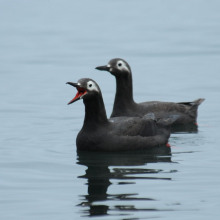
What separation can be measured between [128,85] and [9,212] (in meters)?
8.30

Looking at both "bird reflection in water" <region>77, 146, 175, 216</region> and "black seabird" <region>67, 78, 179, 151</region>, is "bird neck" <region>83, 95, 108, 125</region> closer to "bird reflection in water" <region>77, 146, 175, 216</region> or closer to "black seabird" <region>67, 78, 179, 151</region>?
"black seabird" <region>67, 78, 179, 151</region>

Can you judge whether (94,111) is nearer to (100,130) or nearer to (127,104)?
(100,130)

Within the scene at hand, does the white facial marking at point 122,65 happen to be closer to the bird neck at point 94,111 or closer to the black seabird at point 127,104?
the black seabird at point 127,104

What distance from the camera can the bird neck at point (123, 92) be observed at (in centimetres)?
2041

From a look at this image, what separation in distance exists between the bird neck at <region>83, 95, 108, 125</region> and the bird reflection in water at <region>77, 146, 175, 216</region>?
30.1 inches

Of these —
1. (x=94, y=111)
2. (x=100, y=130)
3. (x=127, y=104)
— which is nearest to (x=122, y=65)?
(x=127, y=104)

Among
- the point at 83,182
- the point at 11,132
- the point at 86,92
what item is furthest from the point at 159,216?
the point at 11,132

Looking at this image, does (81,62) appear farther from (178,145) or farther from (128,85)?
(178,145)

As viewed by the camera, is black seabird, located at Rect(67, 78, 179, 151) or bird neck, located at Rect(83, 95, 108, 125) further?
bird neck, located at Rect(83, 95, 108, 125)

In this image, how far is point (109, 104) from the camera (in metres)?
22.7

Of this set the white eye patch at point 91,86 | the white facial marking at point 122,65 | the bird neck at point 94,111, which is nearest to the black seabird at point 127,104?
the white facial marking at point 122,65

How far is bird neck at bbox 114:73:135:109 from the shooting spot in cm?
2041

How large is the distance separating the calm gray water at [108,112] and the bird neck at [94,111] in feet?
2.77

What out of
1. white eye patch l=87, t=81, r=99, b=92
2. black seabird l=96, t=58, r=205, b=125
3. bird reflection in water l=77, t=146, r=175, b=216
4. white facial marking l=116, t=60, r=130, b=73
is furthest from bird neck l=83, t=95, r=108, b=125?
white facial marking l=116, t=60, r=130, b=73
